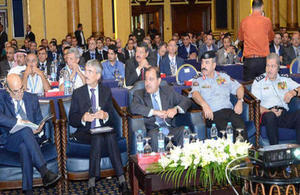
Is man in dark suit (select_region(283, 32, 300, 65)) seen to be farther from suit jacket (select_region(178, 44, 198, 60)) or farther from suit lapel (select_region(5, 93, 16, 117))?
suit lapel (select_region(5, 93, 16, 117))

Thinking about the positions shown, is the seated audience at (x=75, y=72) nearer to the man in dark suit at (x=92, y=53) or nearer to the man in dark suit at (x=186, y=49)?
the man in dark suit at (x=92, y=53)

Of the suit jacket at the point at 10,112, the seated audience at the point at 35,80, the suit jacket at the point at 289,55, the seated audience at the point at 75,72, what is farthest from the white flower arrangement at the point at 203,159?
the suit jacket at the point at 289,55

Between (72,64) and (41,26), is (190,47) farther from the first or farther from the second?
(72,64)

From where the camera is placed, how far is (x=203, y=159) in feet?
12.6

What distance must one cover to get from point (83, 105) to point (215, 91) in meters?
1.49

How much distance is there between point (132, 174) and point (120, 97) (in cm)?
189

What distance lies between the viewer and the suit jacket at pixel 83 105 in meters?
5.29

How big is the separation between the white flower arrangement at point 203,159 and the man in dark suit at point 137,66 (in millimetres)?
2812

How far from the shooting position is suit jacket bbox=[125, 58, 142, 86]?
6.78 metres

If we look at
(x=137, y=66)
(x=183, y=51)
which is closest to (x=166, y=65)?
A: (x=137, y=66)

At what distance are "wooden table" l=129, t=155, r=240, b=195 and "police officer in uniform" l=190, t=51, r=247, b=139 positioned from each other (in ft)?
4.89

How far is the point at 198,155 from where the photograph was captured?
3889 millimetres

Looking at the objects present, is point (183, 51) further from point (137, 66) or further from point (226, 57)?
point (137, 66)

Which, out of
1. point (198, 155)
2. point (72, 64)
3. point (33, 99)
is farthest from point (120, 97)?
point (198, 155)
